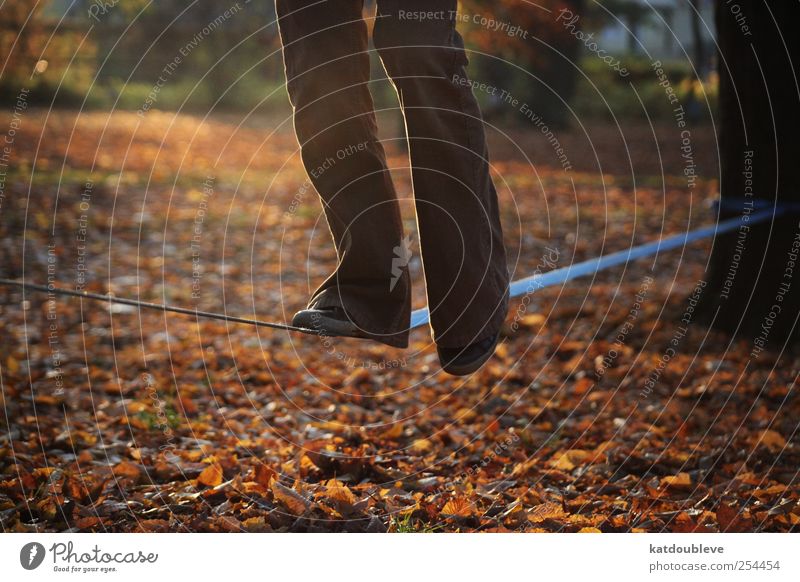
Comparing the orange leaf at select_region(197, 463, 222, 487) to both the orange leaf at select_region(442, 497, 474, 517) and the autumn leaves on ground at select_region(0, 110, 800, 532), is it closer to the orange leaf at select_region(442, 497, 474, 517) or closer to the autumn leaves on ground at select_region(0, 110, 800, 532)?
the autumn leaves on ground at select_region(0, 110, 800, 532)

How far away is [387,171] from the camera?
2.50 m

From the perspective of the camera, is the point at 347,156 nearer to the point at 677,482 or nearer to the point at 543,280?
the point at 543,280

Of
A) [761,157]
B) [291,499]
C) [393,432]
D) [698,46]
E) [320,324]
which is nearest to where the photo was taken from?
[320,324]

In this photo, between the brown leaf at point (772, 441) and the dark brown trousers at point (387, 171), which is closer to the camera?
the dark brown trousers at point (387, 171)

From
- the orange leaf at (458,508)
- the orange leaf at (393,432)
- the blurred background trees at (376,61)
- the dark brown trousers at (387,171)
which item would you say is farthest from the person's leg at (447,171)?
the blurred background trees at (376,61)

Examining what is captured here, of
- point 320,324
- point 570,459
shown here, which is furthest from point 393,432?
point 320,324

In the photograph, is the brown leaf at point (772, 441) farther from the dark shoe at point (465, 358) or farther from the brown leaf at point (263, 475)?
the brown leaf at point (263, 475)

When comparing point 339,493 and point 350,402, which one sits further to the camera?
point 350,402

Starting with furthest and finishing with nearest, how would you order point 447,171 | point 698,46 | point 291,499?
point 698,46 < point 291,499 < point 447,171

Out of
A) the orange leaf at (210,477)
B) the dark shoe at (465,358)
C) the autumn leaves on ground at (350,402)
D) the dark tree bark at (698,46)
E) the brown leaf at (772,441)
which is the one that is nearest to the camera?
the dark shoe at (465,358)

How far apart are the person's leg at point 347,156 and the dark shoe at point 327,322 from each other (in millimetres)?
23

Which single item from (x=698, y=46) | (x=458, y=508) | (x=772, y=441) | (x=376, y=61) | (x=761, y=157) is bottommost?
(x=772, y=441)

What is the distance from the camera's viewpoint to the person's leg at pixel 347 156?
2391 millimetres

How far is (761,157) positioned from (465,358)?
2.67 m
